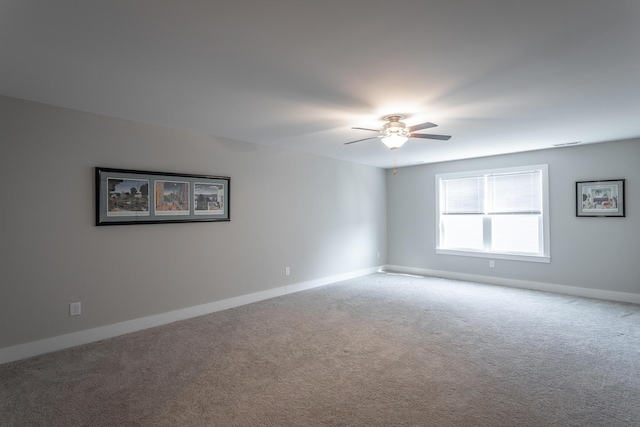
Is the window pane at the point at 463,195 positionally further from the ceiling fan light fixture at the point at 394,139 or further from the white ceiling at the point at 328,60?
the ceiling fan light fixture at the point at 394,139

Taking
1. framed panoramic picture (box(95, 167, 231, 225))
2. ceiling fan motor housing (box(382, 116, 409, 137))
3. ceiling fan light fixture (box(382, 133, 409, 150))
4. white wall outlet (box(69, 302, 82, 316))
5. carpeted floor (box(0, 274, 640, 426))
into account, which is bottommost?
carpeted floor (box(0, 274, 640, 426))

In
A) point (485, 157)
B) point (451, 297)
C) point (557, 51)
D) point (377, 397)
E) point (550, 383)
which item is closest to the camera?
point (557, 51)

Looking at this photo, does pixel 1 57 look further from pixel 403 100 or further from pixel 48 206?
pixel 403 100

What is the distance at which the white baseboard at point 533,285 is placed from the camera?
192 inches

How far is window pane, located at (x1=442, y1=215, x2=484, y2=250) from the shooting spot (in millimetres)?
6354

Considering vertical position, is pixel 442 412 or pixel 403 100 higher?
pixel 403 100

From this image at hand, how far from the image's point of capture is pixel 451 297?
5.12 m

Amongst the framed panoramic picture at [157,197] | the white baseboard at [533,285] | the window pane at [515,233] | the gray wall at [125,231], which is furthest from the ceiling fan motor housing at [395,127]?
the white baseboard at [533,285]

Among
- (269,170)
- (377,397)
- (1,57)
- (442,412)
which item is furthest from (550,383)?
(1,57)

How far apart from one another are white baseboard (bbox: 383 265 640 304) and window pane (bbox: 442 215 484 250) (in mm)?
575

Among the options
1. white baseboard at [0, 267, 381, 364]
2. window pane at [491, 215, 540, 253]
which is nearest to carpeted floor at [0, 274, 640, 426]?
white baseboard at [0, 267, 381, 364]

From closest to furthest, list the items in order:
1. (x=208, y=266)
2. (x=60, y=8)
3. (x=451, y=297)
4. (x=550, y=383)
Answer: (x=60, y=8), (x=550, y=383), (x=208, y=266), (x=451, y=297)

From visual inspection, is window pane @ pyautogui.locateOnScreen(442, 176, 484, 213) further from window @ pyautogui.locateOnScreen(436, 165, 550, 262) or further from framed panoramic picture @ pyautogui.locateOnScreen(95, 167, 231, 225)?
framed panoramic picture @ pyautogui.locateOnScreen(95, 167, 231, 225)

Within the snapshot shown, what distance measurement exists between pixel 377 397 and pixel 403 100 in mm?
2537
